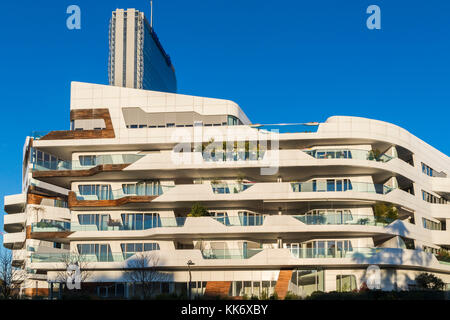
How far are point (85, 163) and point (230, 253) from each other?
653 inches

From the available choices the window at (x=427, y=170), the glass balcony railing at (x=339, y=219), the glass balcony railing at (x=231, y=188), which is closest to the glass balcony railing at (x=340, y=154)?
the glass balcony railing at (x=339, y=219)

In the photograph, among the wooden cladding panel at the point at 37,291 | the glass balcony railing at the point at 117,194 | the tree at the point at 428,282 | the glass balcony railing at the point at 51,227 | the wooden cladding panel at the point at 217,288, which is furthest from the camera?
the wooden cladding panel at the point at 37,291

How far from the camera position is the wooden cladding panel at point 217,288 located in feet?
188

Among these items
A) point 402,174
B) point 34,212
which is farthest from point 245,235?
point 34,212

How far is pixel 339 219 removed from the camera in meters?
56.8

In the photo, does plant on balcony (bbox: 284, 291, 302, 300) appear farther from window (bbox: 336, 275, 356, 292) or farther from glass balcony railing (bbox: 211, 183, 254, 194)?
glass balcony railing (bbox: 211, 183, 254, 194)

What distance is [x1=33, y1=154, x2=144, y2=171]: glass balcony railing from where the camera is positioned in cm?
6019

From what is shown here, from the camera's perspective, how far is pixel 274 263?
2226 inches

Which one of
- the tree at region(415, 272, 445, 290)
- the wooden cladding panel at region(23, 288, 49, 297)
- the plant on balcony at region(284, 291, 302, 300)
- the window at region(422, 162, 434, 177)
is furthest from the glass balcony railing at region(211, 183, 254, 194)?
the wooden cladding panel at region(23, 288, 49, 297)

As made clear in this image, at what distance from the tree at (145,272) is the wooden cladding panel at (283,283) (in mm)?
10143

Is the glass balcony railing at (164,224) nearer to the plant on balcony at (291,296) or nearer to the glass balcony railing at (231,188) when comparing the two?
the glass balcony railing at (231,188)

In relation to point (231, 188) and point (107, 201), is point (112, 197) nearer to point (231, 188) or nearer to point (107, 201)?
point (107, 201)
